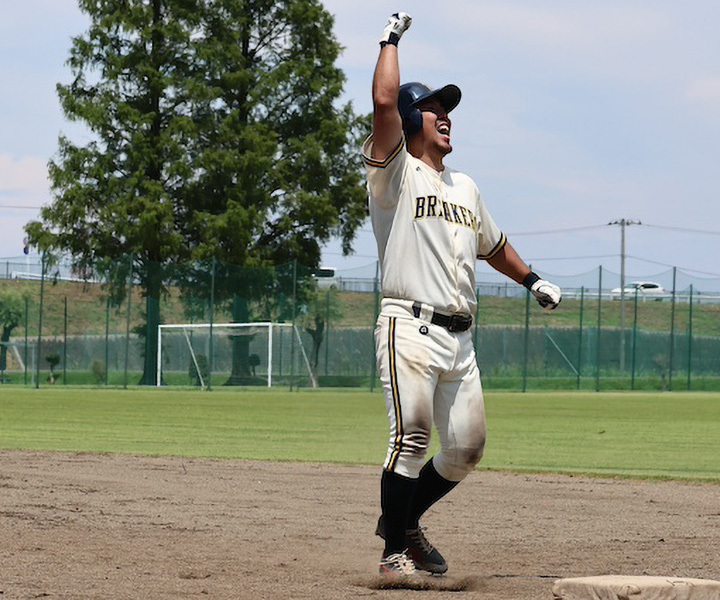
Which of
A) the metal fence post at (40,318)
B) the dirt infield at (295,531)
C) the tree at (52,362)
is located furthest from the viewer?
the tree at (52,362)

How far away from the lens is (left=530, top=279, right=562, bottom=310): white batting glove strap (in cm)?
676

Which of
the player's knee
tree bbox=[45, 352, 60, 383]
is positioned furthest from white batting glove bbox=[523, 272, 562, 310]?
tree bbox=[45, 352, 60, 383]

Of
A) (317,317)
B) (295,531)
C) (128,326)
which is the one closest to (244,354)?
(317,317)

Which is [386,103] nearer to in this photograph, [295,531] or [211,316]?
[295,531]

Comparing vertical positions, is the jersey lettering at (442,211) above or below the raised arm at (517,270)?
above

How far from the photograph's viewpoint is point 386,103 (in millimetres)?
6090

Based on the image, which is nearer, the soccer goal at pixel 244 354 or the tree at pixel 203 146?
the soccer goal at pixel 244 354

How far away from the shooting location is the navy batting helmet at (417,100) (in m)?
6.50

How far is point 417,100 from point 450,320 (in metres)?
1.07

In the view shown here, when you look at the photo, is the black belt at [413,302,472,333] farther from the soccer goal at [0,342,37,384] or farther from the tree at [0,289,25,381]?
the tree at [0,289,25,381]

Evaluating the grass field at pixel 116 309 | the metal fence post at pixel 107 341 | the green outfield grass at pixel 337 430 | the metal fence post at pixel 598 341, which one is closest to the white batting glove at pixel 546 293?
the green outfield grass at pixel 337 430

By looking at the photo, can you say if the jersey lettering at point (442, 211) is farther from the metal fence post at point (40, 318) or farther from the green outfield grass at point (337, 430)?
the metal fence post at point (40, 318)

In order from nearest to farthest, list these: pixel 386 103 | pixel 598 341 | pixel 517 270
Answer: pixel 386 103 → pixel 517 270 → pixel 598 341

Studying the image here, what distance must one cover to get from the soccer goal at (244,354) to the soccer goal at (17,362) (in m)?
3.63
